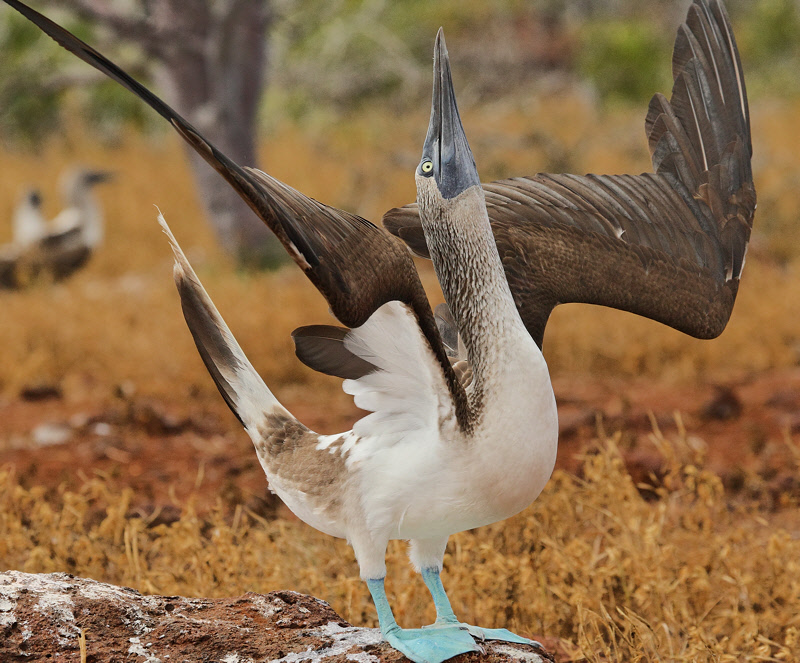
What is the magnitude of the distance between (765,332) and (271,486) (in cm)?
444

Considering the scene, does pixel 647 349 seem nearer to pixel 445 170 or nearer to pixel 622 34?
pixel 445 170

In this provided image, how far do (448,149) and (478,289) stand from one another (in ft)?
0.97

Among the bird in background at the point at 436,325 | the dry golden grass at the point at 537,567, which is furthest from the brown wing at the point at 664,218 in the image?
the dry golden grass at the point at 537,567

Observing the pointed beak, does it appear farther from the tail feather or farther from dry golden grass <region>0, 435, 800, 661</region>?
dry golden grass <region>0, 435, 800, 661</region>

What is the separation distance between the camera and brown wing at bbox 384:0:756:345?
2578mm

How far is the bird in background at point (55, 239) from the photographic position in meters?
7.92

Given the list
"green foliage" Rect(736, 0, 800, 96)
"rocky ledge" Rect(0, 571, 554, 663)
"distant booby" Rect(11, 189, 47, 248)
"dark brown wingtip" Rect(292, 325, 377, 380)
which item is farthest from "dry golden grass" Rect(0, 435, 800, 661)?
"green foliage" Rect(736, 0, 800, 96)

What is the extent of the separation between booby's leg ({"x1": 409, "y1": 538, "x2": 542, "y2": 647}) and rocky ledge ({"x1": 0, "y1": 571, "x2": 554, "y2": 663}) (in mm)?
Result: 44

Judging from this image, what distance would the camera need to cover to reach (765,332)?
6047 mm

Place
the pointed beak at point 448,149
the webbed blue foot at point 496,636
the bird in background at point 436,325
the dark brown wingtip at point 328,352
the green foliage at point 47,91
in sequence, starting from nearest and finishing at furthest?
the bird in background at point 436,325 < the pointed beak at point 448,149 < the dark brown wingtip at point 328,352 < the webbed blue foot at point 496,636 < the green foliage at point 47,91

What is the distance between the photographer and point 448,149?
6.67 feet

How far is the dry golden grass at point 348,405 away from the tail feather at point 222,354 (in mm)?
589

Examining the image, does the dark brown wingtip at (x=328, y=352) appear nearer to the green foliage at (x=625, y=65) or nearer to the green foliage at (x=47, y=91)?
the green foliage at (x=47, y=91)

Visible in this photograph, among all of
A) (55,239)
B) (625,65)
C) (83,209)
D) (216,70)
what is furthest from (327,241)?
(625,65)
